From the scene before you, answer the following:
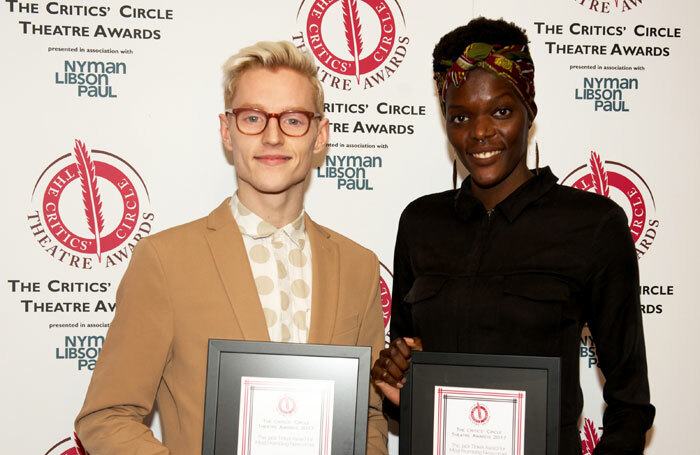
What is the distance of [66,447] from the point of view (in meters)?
2.84

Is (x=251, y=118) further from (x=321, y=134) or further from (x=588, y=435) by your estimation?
(x=588, y=435)

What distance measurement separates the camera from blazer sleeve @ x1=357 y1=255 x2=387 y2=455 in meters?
2.10

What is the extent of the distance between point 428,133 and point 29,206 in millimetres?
1747

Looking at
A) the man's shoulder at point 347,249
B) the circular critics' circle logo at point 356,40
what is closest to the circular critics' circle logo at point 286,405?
the man's shoulder at point 347,249

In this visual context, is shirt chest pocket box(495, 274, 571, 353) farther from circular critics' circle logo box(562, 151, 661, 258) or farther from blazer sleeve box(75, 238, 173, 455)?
circular critics' circle logo box(562, 151, 661, 258)

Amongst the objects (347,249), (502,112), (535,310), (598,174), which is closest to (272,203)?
(347,249)

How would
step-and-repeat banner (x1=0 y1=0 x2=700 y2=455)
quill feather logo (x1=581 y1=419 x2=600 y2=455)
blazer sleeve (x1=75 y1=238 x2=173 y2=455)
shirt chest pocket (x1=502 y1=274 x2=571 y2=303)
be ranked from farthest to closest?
quill feather logo (x1=581 y1=419 x2=600 y2=455), step-and-repeat banner (x1=0 y1=0 x2=700 y2=455), shirt chest pocket (x1=502 y1=274 x2=571 y2=303), blazer sleeve (x1=75 y1=238 x2=173 y2=455)

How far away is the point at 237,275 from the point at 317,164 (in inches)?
45.2

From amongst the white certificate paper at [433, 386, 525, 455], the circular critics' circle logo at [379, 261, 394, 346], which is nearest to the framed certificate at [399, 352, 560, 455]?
the white certificate paper at [433, 386, 525, 455]

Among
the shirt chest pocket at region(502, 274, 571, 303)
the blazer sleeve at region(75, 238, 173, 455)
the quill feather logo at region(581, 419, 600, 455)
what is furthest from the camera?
the quill feather logo at region(581, 419, 600, 455)

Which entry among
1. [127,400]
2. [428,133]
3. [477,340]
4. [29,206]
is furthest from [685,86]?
[29,206]

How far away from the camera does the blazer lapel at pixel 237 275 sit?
1.89m

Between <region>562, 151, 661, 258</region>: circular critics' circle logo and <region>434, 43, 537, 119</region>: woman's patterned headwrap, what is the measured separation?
1171 millimetres

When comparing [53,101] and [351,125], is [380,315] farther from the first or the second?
[53,101]
